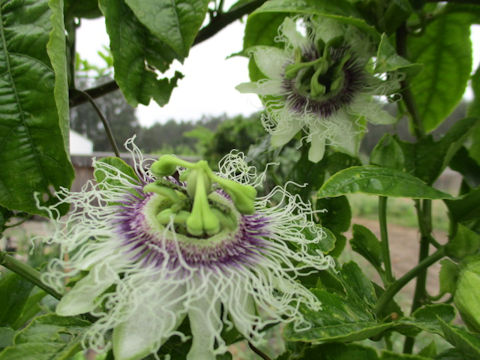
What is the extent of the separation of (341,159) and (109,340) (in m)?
0.47

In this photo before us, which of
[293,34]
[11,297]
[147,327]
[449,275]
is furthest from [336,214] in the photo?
[11,297]

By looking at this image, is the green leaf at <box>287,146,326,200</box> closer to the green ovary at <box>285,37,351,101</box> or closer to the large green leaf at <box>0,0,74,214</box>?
the green ovary at <box>285,37,351,101</box>

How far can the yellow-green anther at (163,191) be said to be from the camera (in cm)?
42

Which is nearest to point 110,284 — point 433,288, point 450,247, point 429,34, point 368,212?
point 450,247

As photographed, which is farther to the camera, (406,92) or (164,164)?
(406,92)

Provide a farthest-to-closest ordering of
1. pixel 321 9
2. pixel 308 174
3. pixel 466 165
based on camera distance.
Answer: pixel 466 165
pixel 308 174
pixel 321 9

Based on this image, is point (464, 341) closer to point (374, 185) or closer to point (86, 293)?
point (374, 185)

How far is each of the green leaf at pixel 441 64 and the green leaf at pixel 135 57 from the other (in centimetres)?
50

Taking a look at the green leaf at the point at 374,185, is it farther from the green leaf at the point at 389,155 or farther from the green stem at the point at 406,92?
the green stem at the point at 406,92

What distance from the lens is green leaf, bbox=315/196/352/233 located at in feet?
2.16

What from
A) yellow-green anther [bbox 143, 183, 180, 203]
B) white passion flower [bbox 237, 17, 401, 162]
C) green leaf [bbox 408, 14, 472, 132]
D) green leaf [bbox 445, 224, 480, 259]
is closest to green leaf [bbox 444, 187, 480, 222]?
green leaf [bbox 445, 224, 480, 259]

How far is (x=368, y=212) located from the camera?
558 cm

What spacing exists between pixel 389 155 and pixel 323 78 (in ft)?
0.59

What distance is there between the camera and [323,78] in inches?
27.5
